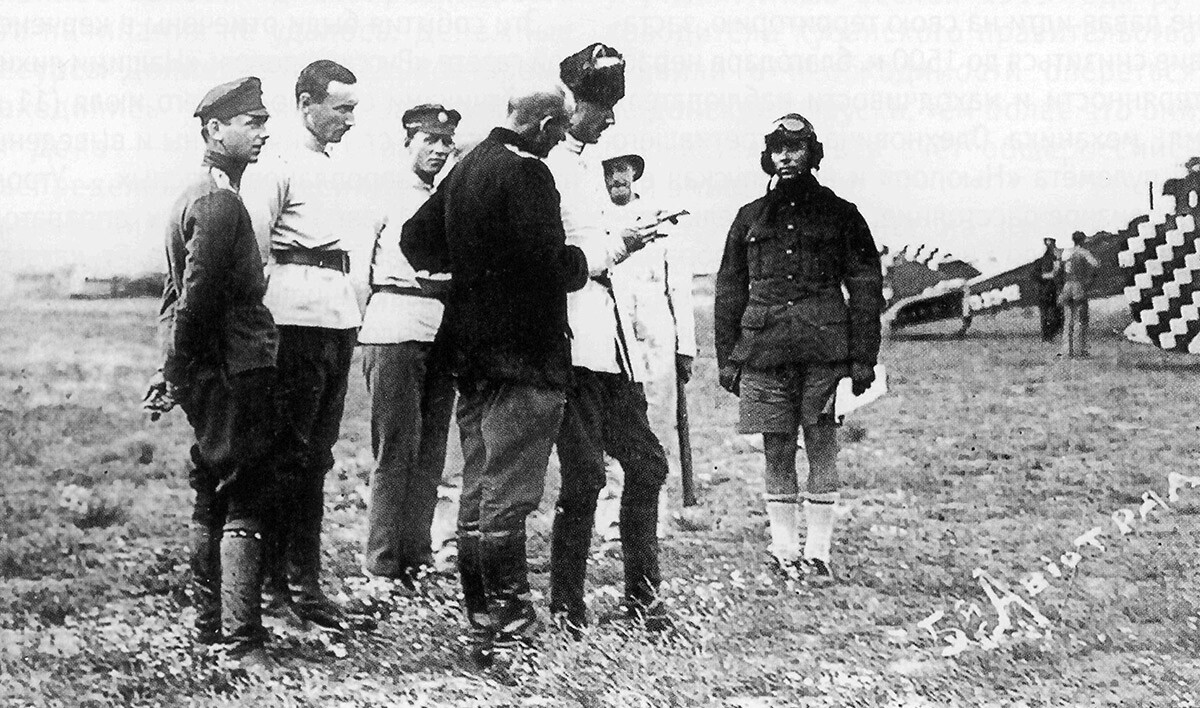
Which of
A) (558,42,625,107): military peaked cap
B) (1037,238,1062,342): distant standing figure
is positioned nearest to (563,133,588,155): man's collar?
(558,42,625,107): military peaked cap

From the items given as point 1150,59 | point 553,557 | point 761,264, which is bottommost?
point 553,557

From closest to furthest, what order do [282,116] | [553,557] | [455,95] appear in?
[553,557] < [282,116] < [455,95]

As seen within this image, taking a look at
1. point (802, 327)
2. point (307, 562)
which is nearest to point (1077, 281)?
point (802, 327)

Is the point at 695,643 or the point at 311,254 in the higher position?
the point at 311,254

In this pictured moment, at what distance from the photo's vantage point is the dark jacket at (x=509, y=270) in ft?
10.9

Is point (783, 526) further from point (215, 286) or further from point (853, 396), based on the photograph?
point (215, 286)

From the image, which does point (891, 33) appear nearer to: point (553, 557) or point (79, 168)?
point (553, 557)

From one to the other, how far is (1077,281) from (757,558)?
4.91 feet

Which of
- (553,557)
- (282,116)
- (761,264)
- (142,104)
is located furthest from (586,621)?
(142,104)

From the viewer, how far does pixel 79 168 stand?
14.7ft

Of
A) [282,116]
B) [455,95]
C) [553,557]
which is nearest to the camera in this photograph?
[553,557]

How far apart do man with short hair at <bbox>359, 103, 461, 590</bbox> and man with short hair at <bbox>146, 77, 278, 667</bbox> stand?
→ 663 mm

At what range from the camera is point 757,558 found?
4305mm

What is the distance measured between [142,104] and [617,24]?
1.60 metres
